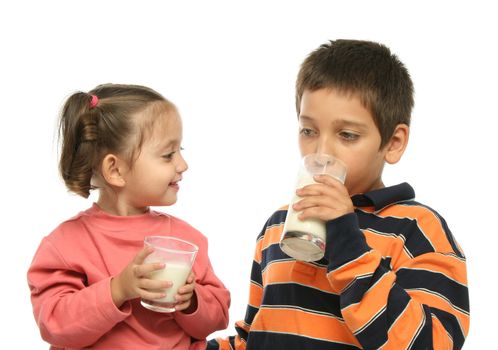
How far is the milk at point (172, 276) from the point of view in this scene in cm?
167

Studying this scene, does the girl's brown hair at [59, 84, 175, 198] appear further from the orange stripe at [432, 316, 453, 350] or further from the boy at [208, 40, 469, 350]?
the orange stripe at [432, 316, 453, 350]

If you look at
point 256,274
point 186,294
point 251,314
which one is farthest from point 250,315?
point 186,294

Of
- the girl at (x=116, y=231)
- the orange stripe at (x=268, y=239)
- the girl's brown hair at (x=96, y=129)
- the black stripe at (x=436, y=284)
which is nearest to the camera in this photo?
the black stripe at (x=436, y=284)

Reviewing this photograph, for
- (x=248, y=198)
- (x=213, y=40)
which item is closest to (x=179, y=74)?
(x=213, y=40)

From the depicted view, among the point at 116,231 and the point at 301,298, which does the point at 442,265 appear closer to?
the point at 301,298

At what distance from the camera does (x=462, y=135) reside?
2.88m

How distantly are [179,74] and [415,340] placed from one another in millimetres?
1777

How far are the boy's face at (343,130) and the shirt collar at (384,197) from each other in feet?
0.17

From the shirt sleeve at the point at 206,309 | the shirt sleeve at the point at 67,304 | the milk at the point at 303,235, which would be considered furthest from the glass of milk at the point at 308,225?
the shirt sleeve at the point at 67,304

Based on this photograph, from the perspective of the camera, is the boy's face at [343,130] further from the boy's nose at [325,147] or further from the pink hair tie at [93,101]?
the pink hair tie at [93,101]

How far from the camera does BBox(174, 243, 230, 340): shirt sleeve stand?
71.6 inches

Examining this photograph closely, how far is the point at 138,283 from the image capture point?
65.6 inches

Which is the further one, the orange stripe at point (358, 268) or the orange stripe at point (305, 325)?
the orange stripe at point (305, 325)

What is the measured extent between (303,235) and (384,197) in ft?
0.98
